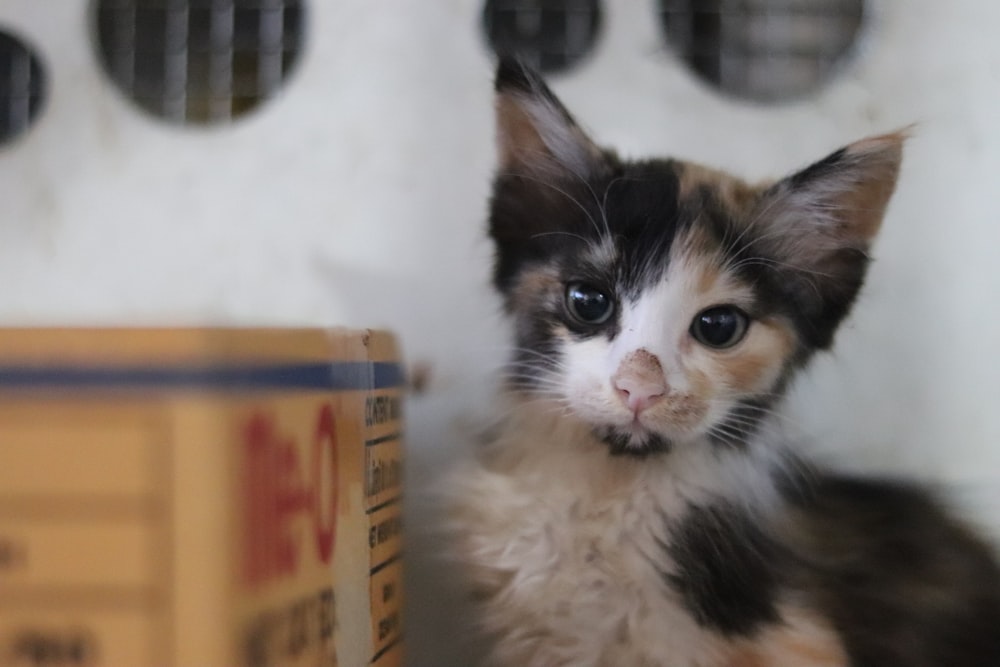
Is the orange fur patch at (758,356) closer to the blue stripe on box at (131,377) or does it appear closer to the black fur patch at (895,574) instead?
the black fur patch at (895,574)

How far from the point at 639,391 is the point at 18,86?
0.98 meters

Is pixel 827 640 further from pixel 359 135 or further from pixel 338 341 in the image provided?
pixel 359 135

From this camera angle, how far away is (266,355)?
55 cm

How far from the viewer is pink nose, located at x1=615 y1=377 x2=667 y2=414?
812 mm

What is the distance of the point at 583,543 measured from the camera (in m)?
0.91

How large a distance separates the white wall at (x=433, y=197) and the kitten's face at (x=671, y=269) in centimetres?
22

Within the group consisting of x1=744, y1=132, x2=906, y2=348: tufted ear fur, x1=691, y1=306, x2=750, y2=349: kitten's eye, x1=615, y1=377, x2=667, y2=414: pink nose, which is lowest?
x1=615, y1=377, x2=667, y2=414: pink nose

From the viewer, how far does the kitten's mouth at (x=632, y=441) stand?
0.87 m

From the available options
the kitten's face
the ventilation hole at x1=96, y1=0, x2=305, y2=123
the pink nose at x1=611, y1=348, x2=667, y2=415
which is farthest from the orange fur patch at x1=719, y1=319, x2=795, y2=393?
the ventilation hole at x1=96, y1=0, x2=305, y2=123

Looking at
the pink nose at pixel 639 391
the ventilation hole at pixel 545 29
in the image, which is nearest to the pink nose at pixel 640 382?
the pink nose at pixel 639 391

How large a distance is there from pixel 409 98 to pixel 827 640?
2.78 ft

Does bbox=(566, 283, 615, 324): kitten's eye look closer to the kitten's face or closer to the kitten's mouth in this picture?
the kitten's face

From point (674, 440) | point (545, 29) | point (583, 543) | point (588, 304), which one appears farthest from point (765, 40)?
point (583, 543)

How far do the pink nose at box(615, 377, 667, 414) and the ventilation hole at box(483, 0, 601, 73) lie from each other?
0.57m
